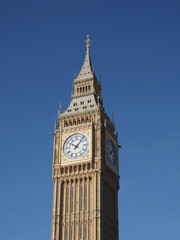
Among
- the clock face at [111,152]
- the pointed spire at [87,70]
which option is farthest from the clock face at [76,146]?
the pointed spire at [87,70]

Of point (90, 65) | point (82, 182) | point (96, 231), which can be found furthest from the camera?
point (90, 65)

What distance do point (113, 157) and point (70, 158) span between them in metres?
7.22

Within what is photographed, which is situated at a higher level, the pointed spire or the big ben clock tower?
the pointed spire

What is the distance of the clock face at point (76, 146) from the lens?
2881 inches

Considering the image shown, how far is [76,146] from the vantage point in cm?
7381

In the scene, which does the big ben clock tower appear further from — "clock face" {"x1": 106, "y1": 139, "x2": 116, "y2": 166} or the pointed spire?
the pointed spire

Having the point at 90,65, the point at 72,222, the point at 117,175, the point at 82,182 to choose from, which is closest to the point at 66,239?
the point at 72,222

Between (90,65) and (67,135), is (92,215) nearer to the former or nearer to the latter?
(67,135)

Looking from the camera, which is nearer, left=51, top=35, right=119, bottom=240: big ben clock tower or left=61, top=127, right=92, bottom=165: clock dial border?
left=51, top=35, right=119, bottom=240: big ben clock tower

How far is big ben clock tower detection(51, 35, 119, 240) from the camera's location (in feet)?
225

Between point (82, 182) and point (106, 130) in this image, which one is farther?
point (106, 130)

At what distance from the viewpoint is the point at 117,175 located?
7638 centimetres

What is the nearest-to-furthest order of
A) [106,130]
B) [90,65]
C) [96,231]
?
[96,231], [106,130], [90,65]

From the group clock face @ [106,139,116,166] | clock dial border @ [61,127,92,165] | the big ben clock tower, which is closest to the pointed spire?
the big ben clock tower
